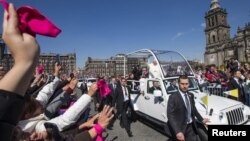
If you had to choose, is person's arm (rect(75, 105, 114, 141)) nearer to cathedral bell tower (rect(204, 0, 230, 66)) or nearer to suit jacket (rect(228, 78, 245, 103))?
suit jacket (rect(228, 78, 245, 103))

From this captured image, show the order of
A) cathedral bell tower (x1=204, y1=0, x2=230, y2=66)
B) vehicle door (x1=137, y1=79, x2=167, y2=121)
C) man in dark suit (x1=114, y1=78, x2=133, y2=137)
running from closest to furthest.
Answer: vehicle door (x1=137, y1=79, x2=167, y2=121), man in dark suit (x1=114, y1=78, x2=133, y2=137), cathedral bell tower (x1=204, y1=0, x2=230, y2=66)

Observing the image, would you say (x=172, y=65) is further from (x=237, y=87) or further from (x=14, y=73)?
(x=14, y=73)

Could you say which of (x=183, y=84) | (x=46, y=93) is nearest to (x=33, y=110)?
(x=46, y=93)

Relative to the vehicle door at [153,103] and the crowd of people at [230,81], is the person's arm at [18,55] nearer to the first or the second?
the vehicle door at [153,103]

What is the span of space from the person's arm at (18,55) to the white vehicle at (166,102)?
6.19 meters

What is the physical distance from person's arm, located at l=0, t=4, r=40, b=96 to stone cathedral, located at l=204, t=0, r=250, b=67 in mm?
95384

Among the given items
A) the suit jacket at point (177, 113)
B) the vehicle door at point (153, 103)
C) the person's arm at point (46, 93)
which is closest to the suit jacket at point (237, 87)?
the vehicle door at point (153, 103)

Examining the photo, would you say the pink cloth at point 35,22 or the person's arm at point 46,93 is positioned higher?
the pink cloth at point 35,22

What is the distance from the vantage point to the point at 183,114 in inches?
197

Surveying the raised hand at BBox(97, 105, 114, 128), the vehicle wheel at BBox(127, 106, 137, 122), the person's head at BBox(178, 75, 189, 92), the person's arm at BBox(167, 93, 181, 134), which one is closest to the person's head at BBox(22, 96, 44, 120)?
the raised hand at BBox(97, 105, 114, 128)

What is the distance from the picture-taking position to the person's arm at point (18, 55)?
2.57ft

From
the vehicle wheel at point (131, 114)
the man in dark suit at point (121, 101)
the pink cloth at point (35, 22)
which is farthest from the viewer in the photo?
the vehicle wheel at point (131, 114)

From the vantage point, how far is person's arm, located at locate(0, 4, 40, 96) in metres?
0.78

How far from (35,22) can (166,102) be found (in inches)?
282
